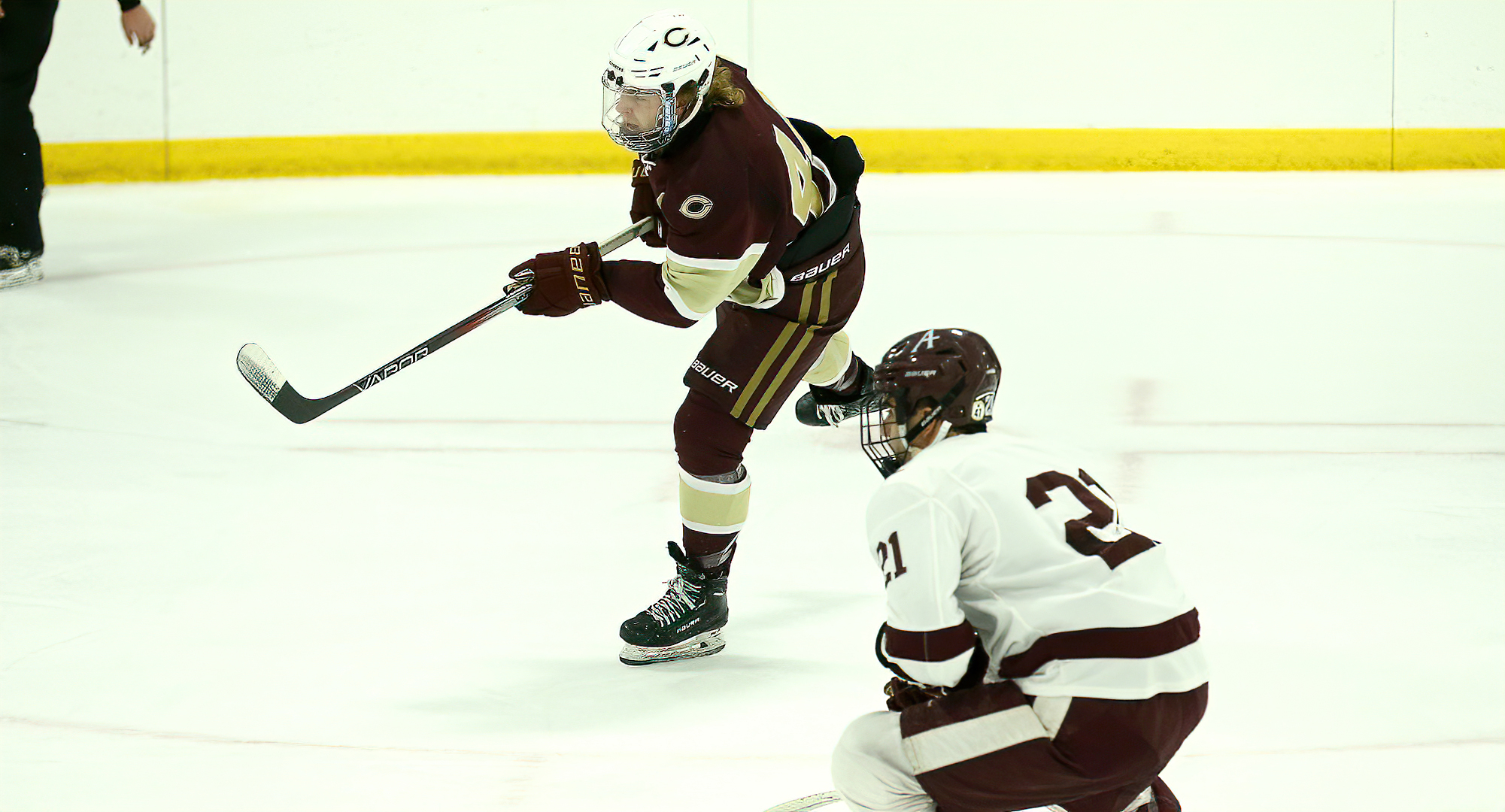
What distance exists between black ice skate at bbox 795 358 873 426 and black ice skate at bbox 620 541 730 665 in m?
0.81

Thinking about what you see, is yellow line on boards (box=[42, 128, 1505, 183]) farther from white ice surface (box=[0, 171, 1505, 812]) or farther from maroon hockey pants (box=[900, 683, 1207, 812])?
maroon hockey pants (box=[900, 683, 1207, 812])

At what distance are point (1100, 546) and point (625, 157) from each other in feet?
16.7

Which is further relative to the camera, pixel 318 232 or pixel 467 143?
pixel 467 143

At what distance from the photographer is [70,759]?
89.4 inches

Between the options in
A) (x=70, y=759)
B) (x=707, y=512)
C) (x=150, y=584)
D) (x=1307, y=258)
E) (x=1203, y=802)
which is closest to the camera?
(x=1203, y=802)

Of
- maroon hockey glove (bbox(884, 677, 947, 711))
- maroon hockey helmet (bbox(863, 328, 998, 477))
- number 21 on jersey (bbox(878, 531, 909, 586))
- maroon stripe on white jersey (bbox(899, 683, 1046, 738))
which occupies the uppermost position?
maroon hockey helmet (bbox(863, 328, 998, 477))

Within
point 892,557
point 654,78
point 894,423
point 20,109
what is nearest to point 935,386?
point 894,423

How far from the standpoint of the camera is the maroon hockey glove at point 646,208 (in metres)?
2.88

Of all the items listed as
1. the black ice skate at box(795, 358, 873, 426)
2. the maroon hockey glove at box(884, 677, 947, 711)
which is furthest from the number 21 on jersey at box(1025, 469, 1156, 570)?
the black ice skate at box(795, 358, 873, 426)

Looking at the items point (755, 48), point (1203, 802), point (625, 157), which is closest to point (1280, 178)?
point (755, 48)

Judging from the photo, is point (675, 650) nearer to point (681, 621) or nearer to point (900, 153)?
point (681, 621)

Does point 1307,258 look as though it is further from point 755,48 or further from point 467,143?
point 467,143

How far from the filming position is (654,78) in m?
2.48

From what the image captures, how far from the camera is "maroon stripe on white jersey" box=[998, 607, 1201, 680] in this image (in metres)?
1.65
